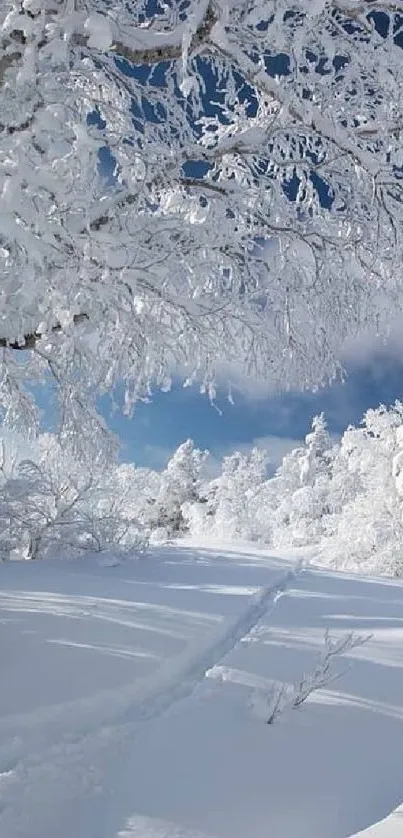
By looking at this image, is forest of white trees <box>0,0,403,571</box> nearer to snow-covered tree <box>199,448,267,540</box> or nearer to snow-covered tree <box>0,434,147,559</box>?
snow-covered tree <box>0,434,147,559</box>

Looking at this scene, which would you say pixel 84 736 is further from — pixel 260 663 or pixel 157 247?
pixel 157 247

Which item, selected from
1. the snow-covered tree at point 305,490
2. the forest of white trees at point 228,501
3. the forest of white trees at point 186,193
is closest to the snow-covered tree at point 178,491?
the forest of white trees at point 228,501

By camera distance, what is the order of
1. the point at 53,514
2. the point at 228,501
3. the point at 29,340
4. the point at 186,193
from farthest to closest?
1. the point at 228,501
2. the point at 53,514
3. the point at 186,193
4. the point at 29,340

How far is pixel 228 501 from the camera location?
4378 cm

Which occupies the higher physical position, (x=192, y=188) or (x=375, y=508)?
(x=192, y=188)

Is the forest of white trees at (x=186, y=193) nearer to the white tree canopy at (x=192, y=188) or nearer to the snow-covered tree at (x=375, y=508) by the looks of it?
the white tree canopy at (x=192, y=188)

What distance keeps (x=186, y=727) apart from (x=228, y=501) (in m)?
40.1

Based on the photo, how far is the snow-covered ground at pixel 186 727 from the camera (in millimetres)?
2928

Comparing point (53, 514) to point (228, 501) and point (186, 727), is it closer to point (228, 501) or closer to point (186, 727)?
point (186, 727)

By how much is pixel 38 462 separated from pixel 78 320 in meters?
9.73

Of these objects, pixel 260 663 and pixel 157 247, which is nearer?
pixel 157 247

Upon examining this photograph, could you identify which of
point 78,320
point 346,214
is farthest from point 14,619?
point 346,214

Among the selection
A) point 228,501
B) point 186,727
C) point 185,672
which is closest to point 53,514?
point 185,672

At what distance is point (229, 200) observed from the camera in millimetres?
4352
